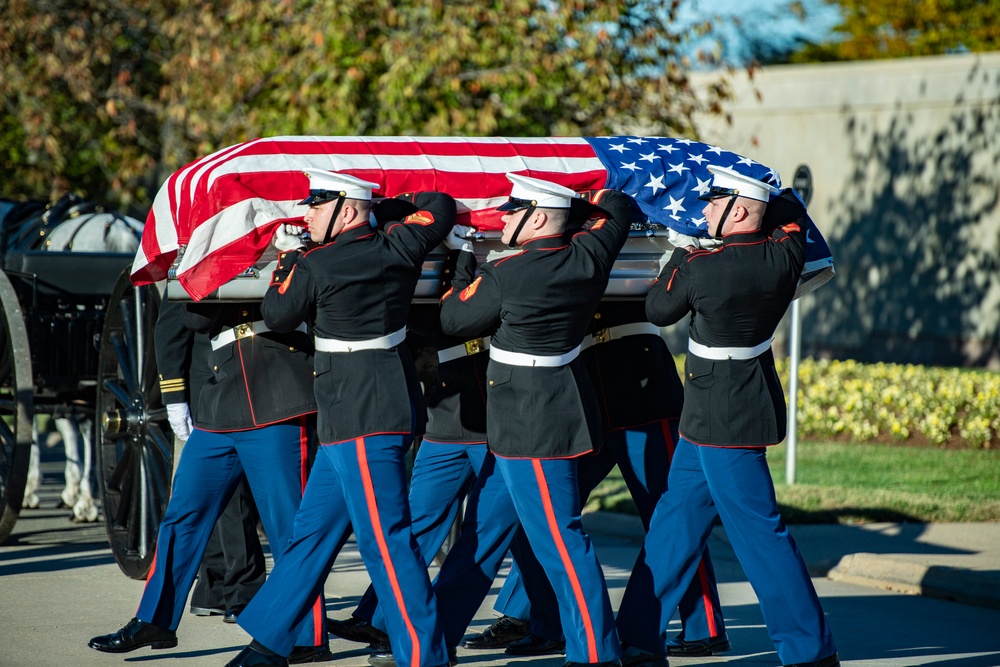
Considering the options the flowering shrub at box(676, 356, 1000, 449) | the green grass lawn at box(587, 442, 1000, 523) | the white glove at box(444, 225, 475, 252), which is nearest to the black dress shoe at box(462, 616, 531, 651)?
the white glove at box(444, 225, 475, 252)

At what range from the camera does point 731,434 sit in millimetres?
4461

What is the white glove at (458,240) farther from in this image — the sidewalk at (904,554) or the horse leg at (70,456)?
the horse leg at (70,456)

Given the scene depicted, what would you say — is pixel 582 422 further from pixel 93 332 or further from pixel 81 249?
pixel 81 249

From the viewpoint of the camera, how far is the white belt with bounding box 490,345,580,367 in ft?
14.7

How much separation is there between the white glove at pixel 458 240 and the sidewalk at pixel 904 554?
3.02 m

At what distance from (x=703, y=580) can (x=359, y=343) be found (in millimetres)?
1596

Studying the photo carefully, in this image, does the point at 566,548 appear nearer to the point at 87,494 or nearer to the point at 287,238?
the point at 287,238

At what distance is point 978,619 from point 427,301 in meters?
2.91

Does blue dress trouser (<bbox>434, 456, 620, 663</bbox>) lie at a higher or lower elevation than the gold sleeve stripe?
lower

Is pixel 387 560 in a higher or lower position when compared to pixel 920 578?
higher

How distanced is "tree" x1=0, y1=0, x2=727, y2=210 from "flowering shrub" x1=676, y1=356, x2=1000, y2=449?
2.67m

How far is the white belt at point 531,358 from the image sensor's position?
4.47 m

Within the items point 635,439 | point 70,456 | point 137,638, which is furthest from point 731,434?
point 70,456

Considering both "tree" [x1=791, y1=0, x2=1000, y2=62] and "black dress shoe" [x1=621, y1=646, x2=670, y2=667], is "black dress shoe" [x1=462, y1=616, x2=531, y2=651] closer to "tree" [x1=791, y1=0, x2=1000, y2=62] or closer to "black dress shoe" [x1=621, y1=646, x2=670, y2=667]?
"black dress shoe" [x1=621, y1=646, x2=670, y2=667]
